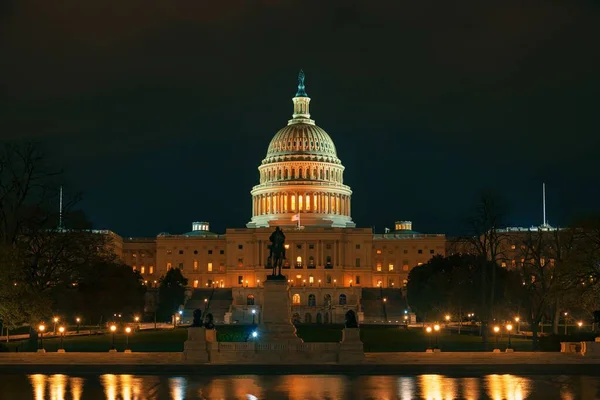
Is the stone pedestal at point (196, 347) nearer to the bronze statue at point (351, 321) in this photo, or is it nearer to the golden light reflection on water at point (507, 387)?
the bronze statue at point (351, 321)

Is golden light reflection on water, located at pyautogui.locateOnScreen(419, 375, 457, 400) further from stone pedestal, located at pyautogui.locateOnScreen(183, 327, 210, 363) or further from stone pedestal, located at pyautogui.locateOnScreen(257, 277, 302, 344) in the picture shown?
stone pedestal, located at pyautogui.locateOnScreen(257, 277, 302, 344)

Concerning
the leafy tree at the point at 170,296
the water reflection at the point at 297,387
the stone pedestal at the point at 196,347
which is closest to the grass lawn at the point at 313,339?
the stone pedestal at the point at 196,347

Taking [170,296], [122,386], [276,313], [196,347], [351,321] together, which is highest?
[170,296]

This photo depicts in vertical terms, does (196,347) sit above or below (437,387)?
above

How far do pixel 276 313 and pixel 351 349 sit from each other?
31.9 feet

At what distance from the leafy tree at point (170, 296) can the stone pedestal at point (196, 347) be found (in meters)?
88.1

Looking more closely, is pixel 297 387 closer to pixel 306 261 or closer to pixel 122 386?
pixel 122 386

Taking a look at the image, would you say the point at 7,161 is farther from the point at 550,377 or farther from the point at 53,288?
the point at 550,377

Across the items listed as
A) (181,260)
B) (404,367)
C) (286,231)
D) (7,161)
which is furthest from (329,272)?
(404,367)

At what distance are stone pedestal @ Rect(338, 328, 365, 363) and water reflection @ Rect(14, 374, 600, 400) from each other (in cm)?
557

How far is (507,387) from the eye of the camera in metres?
44.4

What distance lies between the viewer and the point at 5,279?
216ft

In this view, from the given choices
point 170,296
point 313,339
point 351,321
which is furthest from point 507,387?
point 170,296

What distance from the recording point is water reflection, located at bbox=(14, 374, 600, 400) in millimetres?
41219
